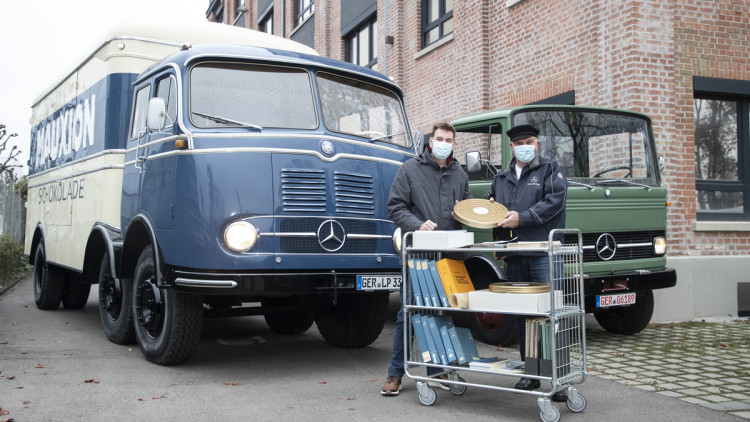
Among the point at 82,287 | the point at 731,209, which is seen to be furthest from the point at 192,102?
the point at 731,209

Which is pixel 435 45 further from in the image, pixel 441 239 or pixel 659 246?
pixel 441 239

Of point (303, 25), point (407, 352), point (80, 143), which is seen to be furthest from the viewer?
point (303, 25)

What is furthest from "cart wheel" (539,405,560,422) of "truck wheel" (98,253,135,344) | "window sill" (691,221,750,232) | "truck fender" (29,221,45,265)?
"truck fender" (29,221,45,265)

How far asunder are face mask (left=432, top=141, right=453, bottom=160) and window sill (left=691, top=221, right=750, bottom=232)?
5898 mm

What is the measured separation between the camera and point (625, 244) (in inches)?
304

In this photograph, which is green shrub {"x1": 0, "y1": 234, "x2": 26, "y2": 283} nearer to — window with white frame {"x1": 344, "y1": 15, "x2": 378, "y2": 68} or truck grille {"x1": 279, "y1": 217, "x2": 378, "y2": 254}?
window with white frame {"x1": 344, "y1": 15, "x2": 378, "y2": 68}

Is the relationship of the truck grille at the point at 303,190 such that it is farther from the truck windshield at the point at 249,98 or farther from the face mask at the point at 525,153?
the face mask at the point at 525,153

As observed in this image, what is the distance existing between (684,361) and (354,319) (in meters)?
3.17

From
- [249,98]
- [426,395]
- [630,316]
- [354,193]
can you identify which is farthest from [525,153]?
[630,316]

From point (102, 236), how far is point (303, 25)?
17.3 metres

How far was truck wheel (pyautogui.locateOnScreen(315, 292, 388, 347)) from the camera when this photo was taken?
732 cm

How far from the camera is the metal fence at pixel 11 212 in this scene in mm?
19484

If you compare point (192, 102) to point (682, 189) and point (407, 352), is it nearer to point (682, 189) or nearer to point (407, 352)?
point (407, 352)

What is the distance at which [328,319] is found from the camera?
7.77 metres
